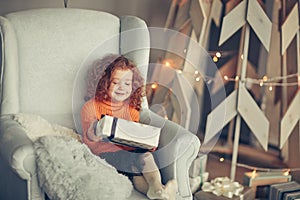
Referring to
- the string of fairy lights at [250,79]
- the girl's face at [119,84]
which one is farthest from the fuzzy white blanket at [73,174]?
the string of fairy lights at [250,79]

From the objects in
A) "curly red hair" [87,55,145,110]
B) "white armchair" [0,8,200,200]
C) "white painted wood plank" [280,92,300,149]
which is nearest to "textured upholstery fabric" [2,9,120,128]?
"white armchair" [0,8,200,200]

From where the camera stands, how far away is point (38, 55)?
1.96 metres

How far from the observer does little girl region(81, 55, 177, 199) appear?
66.8 inches

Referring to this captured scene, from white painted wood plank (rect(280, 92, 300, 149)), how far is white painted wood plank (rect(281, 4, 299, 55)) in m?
0.29

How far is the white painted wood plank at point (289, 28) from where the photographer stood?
2400 mm

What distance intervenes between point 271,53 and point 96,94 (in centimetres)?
125

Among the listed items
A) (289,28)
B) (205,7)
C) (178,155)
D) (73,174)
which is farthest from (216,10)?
(73,174)

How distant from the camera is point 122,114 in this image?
1.91 metres

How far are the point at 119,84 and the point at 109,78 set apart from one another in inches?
1.7

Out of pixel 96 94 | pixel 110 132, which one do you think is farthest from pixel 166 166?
pixel 96 94

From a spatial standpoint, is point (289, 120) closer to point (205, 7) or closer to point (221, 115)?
point (221, 115)

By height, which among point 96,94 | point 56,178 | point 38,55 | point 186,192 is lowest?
point 186,192

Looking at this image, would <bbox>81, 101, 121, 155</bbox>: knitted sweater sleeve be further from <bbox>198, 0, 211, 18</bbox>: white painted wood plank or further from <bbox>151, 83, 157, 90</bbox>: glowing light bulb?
<bbox>198, 0, 211, 18</bbox>: white painted wood plank

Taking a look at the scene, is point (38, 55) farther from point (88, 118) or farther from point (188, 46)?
point (188, 46)
